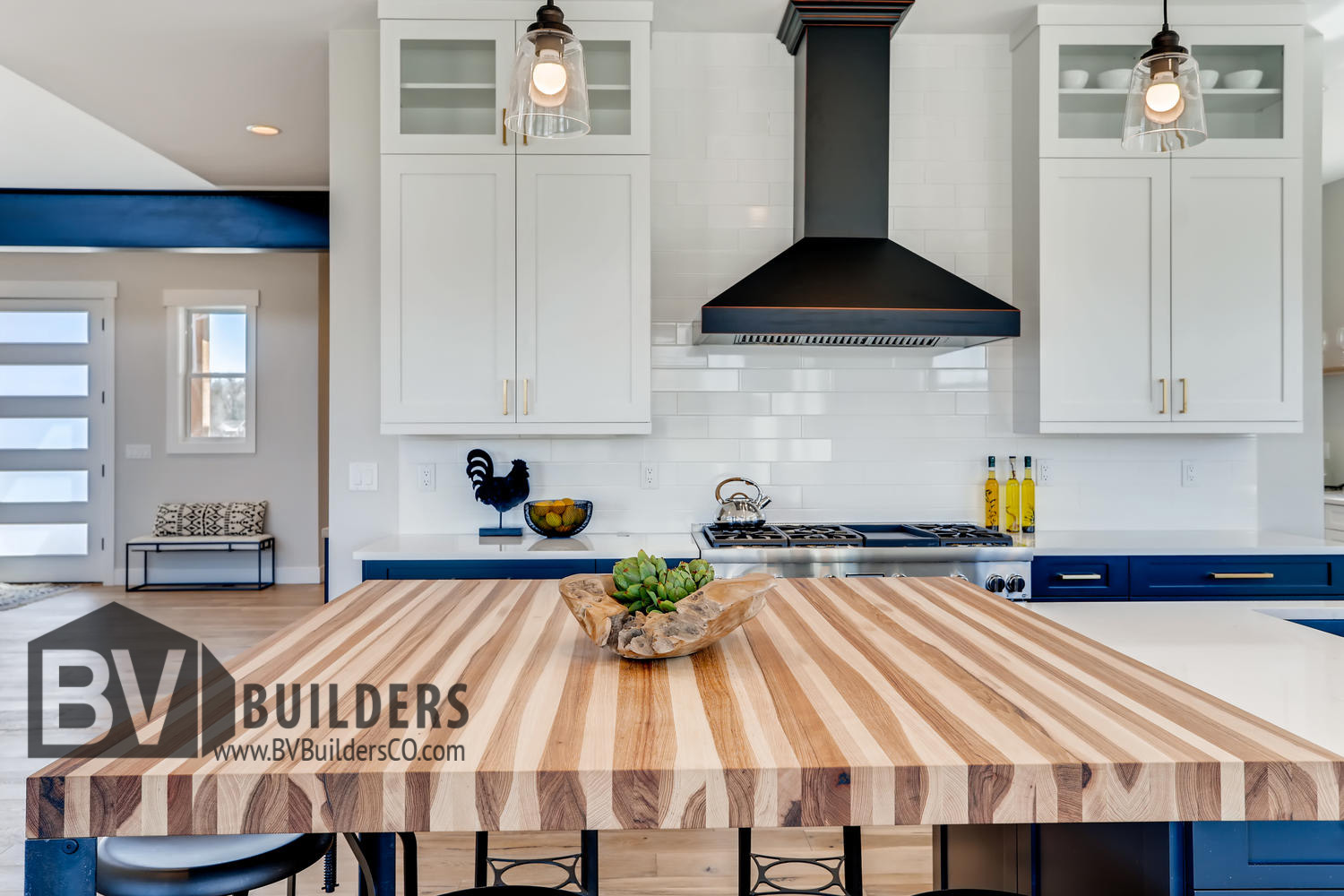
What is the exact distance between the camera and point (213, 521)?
6.80 m

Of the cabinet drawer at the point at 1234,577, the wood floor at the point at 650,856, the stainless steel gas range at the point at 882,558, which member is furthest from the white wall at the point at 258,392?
the cabinet drawer at the point at 1234,577

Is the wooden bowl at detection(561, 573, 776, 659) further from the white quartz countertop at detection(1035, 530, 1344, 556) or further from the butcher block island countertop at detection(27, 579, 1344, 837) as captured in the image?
the white quartz countertop at detection(1035, 530, 1344, 556)

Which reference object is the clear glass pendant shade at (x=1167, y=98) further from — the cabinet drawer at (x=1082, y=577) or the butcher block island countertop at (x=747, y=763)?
the cabinet drawer at (x=1082, y=577)

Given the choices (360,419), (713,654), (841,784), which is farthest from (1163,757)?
(360,419)

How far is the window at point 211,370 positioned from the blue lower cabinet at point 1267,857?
7286mm

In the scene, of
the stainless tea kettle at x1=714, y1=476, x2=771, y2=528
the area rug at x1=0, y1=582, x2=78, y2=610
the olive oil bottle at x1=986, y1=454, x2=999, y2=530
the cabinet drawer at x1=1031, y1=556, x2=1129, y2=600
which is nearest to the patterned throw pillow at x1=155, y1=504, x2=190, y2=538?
the area rug at x1=0, y1=582, x2=78, y2=610

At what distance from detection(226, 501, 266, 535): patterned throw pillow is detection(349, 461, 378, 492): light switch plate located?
421 centimetres

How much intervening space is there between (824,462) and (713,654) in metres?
2.15

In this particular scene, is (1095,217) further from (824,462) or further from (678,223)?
(678,223)

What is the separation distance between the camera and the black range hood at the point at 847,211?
2824 mm

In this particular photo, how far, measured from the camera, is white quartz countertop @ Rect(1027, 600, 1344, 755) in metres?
1.21

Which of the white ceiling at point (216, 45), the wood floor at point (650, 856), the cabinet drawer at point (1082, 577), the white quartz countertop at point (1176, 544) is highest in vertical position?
the white ceiling at point (216, 45)

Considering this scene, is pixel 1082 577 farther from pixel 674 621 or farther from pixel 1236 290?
pixel 674 621

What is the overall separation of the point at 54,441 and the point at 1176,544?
26.4 feet
